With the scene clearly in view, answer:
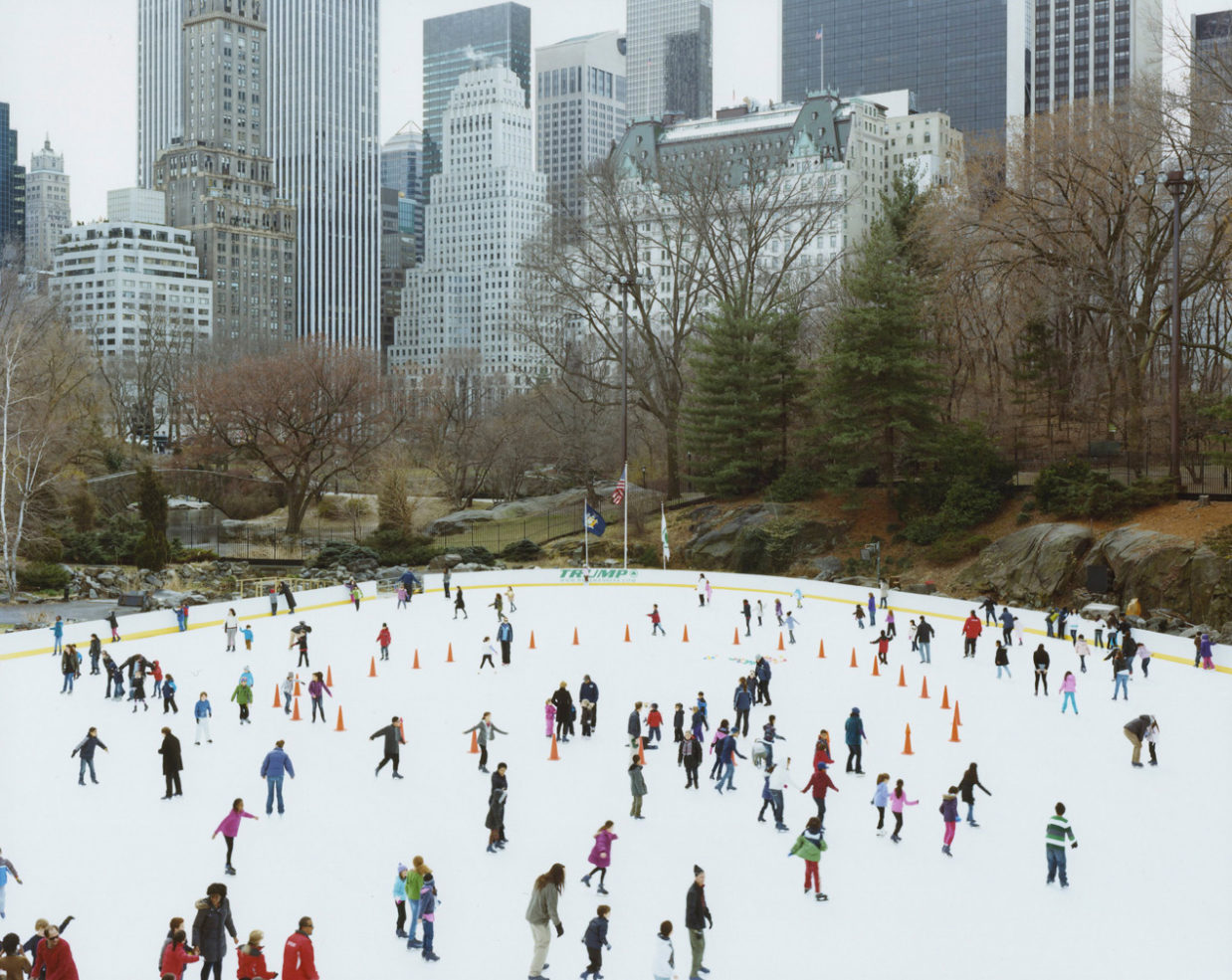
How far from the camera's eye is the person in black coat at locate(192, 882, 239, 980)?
35.7ft

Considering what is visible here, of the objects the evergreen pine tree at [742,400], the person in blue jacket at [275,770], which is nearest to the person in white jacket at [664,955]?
the person in blue jacket at [275,770]

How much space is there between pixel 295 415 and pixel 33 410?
1188cm

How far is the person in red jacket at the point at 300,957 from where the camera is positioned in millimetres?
10438

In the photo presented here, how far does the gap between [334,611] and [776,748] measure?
20751 mm

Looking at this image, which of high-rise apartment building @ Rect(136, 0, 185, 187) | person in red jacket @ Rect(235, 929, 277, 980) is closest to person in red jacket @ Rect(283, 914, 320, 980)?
person in red jacket @ Rect(235, 929, 277, 980)

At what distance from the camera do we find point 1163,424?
44906 millimetres

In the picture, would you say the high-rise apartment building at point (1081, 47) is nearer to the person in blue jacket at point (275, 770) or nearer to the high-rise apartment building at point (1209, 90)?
the high-rise apartment building at point (1209, 90)

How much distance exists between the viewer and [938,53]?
603 ft

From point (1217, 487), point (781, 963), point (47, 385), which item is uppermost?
point (47, 385)

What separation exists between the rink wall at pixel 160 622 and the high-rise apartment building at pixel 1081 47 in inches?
7144

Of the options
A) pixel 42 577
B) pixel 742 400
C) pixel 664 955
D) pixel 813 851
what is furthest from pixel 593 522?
pixel 664 955

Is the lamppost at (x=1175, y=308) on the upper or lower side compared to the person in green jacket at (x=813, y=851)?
upper

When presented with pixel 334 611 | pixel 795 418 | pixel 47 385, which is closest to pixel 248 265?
pixel 47 385

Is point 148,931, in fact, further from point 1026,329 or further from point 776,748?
point 1026,329
